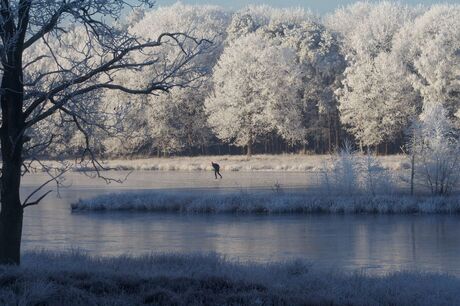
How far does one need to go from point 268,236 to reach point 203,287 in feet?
38.6

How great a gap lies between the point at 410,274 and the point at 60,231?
12.7 m

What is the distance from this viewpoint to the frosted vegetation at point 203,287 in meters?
9.30

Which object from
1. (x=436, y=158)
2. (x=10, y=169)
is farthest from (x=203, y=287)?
(x=436, y=158)

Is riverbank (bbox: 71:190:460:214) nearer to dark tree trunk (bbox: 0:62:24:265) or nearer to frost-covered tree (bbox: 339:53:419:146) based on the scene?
dark tree trunk (bbox: 0:62:24:265)

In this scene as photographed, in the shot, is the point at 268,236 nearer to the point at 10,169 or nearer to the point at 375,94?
the point at 10,169

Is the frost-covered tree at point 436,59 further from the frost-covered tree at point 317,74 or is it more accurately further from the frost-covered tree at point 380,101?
the frost-covered tree at point 317,74

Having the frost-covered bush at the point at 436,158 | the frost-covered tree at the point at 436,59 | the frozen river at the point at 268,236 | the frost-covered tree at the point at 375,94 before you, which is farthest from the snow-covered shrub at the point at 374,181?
the frost-covered tree at the point at 375,94

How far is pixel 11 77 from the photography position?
38.0ft

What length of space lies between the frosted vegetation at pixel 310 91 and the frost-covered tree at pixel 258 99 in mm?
84

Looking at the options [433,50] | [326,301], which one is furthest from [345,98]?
[326,301]

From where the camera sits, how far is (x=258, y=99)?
61.9 meters

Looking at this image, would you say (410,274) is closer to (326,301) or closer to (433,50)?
(326,301)

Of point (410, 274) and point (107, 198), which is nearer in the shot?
point (410, 274)

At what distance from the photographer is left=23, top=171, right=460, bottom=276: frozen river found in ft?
58.8
